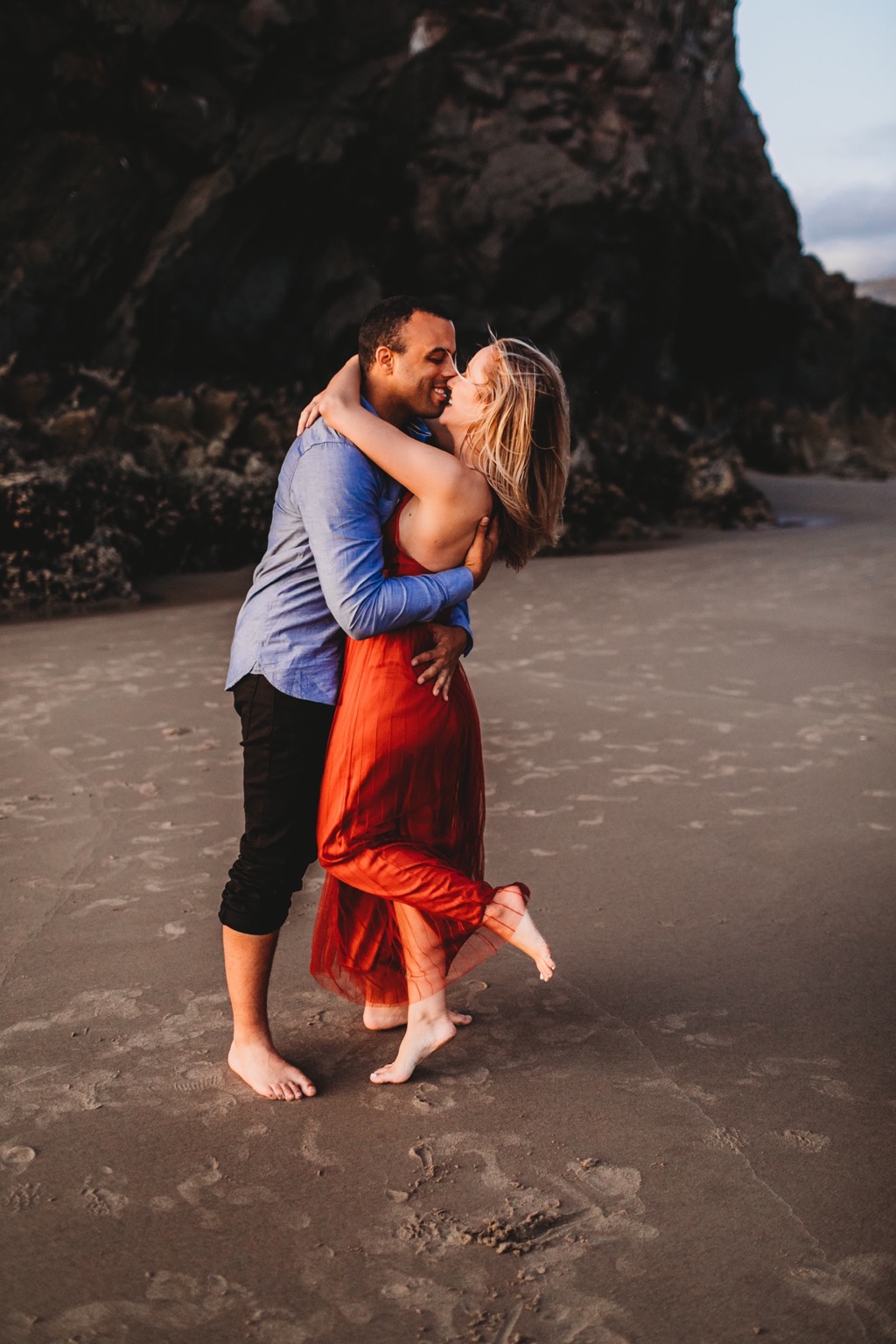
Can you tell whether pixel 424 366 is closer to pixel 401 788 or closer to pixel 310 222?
pixel 401 788

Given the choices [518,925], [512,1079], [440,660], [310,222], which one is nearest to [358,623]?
[440,660]

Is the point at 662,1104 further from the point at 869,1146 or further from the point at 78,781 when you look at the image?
the point at 78,781

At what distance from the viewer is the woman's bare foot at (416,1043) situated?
260 centimetres

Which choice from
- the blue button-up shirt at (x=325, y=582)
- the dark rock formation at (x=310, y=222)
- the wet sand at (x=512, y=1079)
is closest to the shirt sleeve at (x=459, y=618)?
the blue button-up shirt at (x=325, y=582)

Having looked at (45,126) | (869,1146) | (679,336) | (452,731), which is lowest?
(869,1146)

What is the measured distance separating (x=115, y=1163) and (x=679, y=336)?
2075 cm

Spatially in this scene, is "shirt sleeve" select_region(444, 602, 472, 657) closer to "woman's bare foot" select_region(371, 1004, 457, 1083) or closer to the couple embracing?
the couple embracing

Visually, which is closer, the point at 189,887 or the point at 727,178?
the point at 189,887

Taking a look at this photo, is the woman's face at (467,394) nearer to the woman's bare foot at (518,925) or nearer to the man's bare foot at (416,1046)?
the woman's bare foot at (518,925)

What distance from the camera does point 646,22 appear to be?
16.3 meters

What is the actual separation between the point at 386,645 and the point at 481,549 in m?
0.29

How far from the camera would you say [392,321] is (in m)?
2.50

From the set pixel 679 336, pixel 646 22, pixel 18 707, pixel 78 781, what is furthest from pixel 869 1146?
pixel 679 336

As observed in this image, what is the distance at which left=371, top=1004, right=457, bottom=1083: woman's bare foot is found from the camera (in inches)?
102
